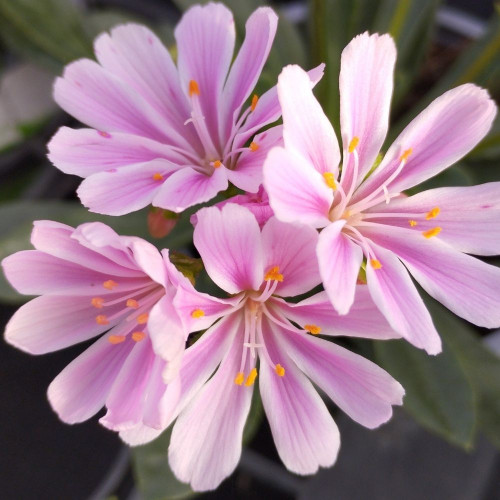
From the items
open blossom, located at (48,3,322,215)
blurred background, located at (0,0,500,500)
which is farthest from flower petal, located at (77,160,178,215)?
blurred background, located at (0,0,500,500)

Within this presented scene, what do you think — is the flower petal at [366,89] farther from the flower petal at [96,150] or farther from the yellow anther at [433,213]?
the flower petal at [96,150]

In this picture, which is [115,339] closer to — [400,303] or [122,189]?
[122,189]

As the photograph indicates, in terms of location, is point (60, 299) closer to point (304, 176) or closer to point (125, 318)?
point (125, 318)

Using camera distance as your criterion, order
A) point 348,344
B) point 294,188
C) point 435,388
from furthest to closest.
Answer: point 348,344
point 435,388
point 294,188

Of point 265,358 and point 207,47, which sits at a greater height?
point 207,47

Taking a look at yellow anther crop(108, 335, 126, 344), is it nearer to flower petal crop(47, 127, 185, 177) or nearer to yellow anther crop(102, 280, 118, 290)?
yellow anther crop(102, 280, 118, 290)

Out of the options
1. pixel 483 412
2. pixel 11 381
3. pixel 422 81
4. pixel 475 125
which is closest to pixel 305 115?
pixel 475 125

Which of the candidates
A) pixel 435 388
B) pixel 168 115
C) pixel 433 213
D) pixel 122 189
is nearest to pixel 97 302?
pixel 122 189
